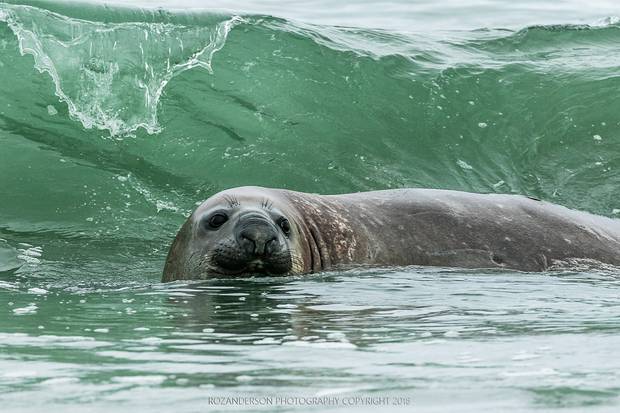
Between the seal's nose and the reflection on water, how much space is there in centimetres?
18

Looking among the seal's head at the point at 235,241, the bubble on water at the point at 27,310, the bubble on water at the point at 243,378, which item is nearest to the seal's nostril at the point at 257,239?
the seal's head at the point at 235,241

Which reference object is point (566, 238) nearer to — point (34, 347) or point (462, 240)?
point (462, 240)

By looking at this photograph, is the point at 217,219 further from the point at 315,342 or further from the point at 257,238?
the point at 315,342

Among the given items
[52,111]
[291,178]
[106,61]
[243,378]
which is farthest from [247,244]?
[106,61]

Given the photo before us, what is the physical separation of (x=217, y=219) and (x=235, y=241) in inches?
12.4

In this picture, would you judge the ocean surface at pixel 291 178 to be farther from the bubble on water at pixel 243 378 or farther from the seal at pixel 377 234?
the seal at pixel 377 234

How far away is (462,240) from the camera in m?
8.63

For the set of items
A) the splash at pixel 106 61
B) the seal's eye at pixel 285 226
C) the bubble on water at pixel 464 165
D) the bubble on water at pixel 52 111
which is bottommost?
the seal's eye at pixel 285 226

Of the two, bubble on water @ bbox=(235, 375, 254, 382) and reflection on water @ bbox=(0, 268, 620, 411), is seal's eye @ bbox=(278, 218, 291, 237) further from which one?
bubble on water @ bbox=(235, 375, 254, 382)

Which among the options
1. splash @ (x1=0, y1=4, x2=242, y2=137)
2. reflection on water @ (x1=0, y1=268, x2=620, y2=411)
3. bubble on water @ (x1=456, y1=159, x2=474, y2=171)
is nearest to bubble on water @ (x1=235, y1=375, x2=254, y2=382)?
reflection on water @ (x1=0, y1=268, x2=620, y2=411)

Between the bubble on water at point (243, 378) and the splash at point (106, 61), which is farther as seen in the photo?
the splash at point (106, 61)

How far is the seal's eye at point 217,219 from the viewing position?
7789mm

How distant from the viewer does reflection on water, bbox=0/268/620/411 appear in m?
3.82

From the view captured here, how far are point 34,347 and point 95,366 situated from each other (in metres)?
0.59
